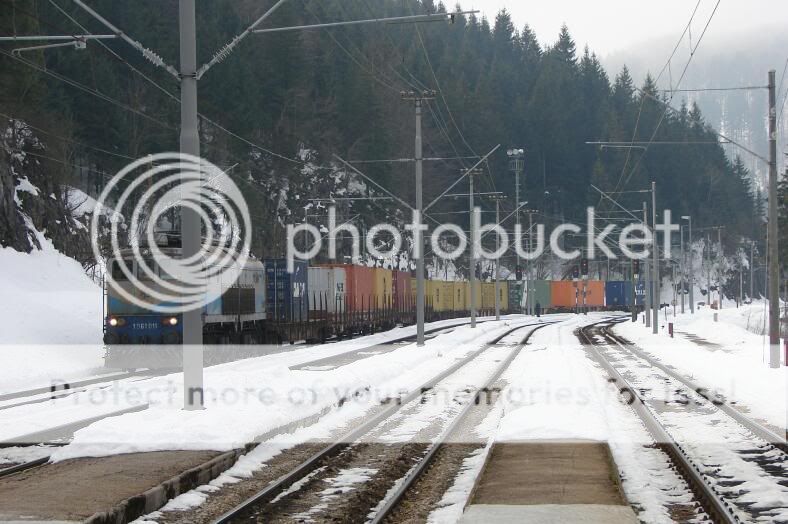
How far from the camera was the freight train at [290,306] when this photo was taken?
2647 cm

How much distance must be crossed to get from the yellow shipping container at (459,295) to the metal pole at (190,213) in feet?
213

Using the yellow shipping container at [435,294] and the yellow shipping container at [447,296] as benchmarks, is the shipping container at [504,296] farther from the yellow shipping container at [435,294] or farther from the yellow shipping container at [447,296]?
the yellow shipping container at [435,294]

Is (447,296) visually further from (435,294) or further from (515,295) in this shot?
(515,295)

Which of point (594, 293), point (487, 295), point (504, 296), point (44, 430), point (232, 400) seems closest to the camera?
point (44, 430)

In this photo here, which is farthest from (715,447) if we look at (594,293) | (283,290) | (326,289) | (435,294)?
(594,293)

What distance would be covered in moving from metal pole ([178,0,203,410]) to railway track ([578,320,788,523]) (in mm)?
Result: 6961

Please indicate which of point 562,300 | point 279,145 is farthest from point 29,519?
point 562,300

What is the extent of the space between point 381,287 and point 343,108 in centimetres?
4385

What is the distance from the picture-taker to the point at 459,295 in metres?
83.7

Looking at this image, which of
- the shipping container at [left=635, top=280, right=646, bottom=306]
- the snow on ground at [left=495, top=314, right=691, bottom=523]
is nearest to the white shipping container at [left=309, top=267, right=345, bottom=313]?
the snow on ground at [left=495, top=314, right=691, bottom=523]

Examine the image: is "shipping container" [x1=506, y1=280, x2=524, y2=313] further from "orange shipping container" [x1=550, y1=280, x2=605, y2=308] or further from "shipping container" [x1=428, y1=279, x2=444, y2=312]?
"shipping container" [x1=428, y1=279, x2=444, y2=312]

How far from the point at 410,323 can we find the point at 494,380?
42147 mm

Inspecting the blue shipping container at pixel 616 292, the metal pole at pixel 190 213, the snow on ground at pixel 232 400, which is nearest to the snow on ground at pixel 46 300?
the snow on ground at pixel 232 400

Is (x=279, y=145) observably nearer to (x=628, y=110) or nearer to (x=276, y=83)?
(x=276, y=83)
